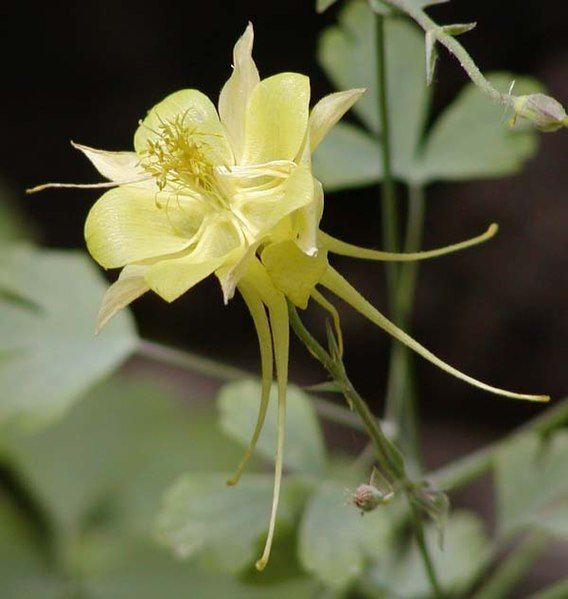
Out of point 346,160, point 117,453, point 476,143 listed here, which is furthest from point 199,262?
point 117,453

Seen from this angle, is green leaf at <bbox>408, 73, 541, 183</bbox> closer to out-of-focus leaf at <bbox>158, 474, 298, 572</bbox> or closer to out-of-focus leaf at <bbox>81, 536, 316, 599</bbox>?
out-of-focus leaf at <bbox>158, 474, 298, 572</bbox>

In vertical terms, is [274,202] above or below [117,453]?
above

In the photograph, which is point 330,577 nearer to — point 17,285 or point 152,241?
point 152,241

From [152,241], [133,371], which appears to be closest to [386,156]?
[152,241]

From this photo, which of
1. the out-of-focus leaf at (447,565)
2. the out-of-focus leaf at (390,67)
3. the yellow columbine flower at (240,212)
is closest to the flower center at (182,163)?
the yellow columbine flower at (240,212)

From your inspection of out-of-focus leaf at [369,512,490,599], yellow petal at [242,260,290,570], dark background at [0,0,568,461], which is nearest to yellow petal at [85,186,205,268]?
yellow petal at [242,260,290,570]

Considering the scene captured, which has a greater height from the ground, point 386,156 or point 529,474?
point 386,156

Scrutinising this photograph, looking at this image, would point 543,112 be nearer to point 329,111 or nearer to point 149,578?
point 329,111
